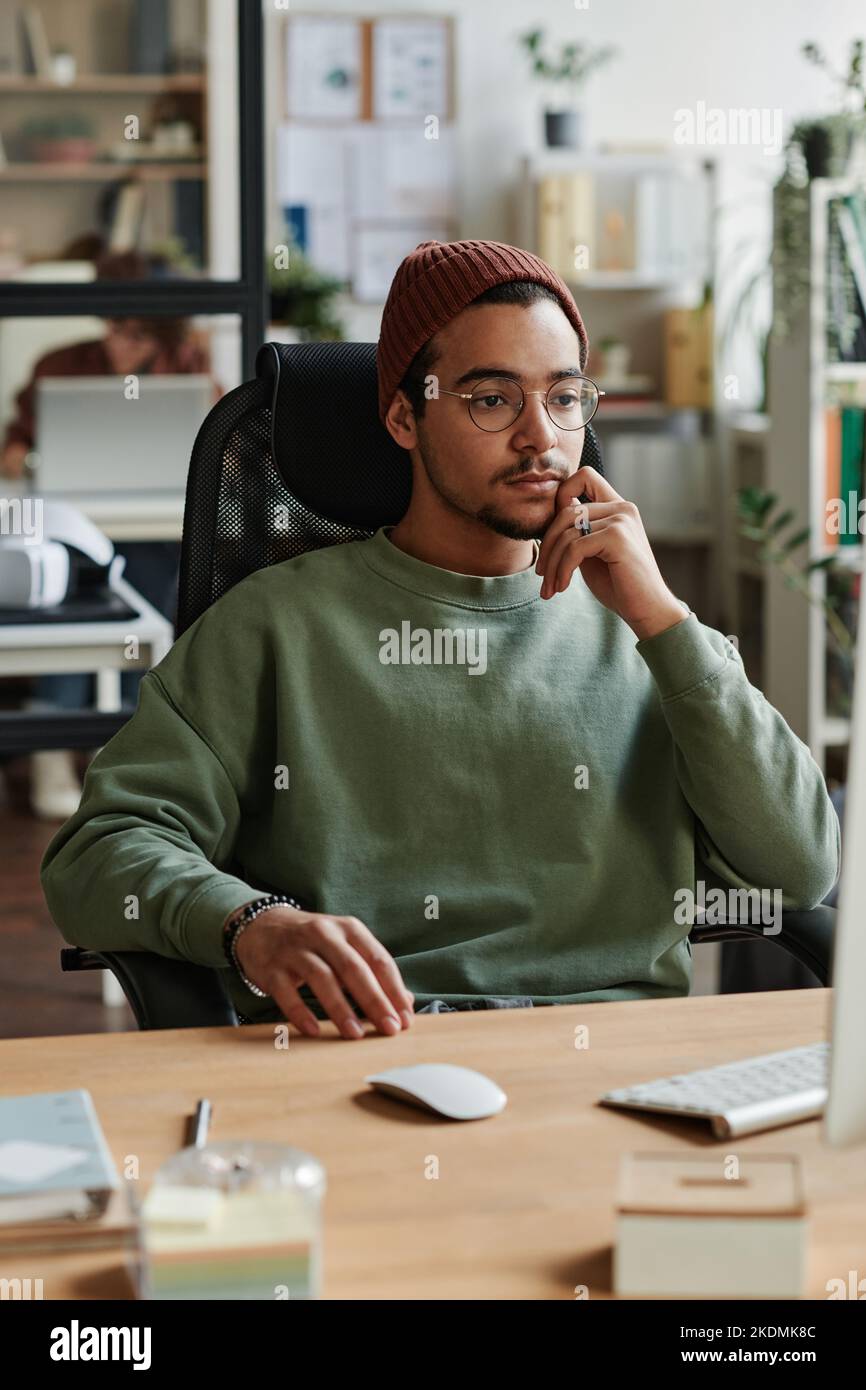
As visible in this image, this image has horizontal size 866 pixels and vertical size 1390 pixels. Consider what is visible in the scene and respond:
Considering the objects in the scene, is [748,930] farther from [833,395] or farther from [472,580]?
[833,395]

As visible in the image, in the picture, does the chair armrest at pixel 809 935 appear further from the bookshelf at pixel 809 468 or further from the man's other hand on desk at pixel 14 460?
the man's other hand on desk at pixel 14 460

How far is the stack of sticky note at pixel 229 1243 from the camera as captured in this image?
73 centimetres

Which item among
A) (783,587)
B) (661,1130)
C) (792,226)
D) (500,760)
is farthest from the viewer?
(783,587)

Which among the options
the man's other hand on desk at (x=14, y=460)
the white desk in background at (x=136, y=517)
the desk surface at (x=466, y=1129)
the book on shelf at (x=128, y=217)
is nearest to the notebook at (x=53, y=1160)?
the desk surface at (x=466, y=1129)

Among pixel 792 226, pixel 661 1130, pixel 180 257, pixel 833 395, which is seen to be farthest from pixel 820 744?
pixel 661 1130

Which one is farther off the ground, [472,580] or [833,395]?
[833,395]

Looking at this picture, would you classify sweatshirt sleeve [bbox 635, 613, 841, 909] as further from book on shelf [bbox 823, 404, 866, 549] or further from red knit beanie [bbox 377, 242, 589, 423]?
book on shelf [bbox 823, 404, 866, 549]

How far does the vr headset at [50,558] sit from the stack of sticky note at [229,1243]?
75.8 inches

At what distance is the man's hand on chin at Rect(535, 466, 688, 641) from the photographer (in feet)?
4.69

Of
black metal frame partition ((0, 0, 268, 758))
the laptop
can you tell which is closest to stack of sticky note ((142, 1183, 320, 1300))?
black metal frame partition ((0, 0, 268, 758))

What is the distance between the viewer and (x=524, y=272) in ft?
4.91

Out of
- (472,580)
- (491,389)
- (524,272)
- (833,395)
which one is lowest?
(472,580)

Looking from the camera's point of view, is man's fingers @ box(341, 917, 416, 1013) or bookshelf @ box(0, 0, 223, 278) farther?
bookshelf @ box(0, 0, 223, 278)

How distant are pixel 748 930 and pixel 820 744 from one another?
288 cm
